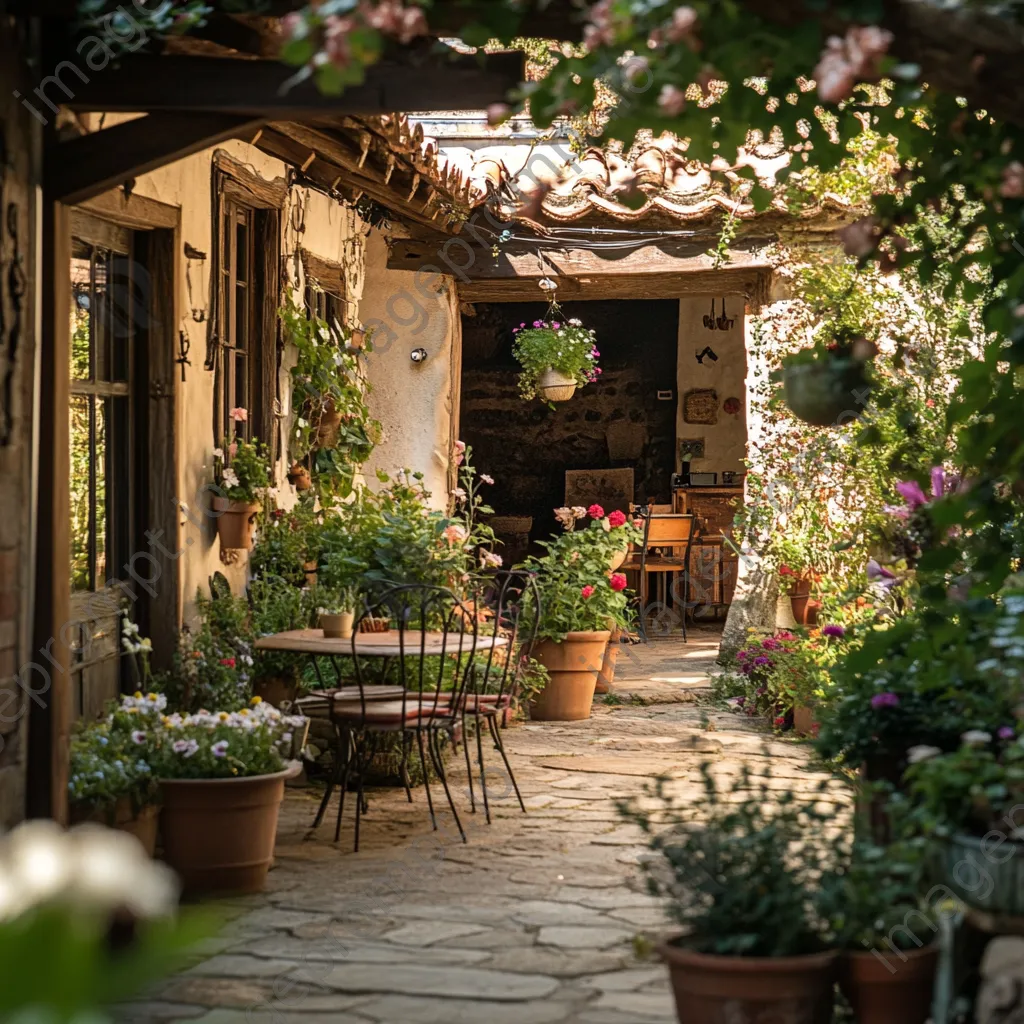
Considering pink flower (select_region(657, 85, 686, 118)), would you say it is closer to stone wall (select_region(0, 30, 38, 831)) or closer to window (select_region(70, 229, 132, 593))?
stone wall (select_region(0, 30, 38, 831))

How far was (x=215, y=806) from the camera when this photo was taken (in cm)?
452

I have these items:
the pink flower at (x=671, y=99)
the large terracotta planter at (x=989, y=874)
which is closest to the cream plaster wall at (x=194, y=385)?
the pink flower at (x=671, y=99)

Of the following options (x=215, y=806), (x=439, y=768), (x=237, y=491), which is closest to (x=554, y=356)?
(x=237, y=491)

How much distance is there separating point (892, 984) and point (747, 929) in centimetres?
30

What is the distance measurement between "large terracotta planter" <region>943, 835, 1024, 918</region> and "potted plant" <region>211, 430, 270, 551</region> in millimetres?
4171

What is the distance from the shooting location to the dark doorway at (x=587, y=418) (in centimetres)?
1472

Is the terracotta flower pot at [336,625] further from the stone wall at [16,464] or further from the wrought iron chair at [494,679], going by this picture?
the stone wall at [16,464]

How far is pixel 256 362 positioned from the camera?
7.11 metres

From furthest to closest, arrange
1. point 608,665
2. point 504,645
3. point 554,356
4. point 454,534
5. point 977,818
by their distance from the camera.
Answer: point 554,356
point 608,665
point 454,534
point 504,645
point 977,818

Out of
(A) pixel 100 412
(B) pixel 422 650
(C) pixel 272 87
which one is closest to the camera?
(C) pixel 272 87

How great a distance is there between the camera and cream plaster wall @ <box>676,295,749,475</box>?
47.8ft

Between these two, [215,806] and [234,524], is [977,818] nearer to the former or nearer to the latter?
[215,806]

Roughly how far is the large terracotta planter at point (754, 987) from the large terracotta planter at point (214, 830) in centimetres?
207

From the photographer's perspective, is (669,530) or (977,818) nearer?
(977,818)
